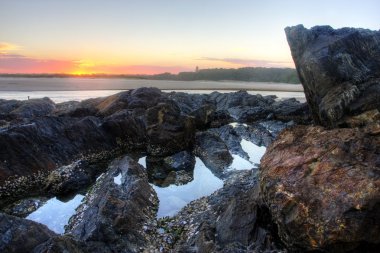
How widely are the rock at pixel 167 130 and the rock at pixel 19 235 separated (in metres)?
17.3

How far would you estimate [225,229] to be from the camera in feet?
39.8

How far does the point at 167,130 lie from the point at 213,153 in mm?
5306

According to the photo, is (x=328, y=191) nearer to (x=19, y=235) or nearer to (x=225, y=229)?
(x=225, y=229)

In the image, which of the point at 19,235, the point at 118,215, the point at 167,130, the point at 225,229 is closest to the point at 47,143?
the point at 167,130

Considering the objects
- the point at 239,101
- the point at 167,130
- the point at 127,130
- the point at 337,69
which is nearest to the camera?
the point at 337,69

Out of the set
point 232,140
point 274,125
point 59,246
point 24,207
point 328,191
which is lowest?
point 24,207

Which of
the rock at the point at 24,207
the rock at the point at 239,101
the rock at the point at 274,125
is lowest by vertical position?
the rock at the point at 24,207

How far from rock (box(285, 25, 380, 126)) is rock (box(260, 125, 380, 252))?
14.8 ft

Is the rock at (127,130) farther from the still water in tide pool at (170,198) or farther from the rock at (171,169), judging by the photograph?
the still water in tide pool at (170,198)

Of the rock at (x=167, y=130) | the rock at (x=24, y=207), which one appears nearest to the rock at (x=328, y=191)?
the rock at (x=24, y=207)

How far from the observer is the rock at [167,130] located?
28.7m

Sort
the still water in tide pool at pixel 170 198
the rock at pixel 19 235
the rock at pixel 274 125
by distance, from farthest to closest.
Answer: the rock at pixel 274 125
the still water in tide pool at pixel 170 198
the rock at pixel 19 235

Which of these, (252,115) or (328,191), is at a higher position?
(328,191)

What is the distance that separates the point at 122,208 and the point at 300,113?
125 feet
